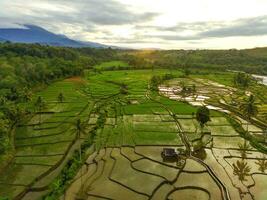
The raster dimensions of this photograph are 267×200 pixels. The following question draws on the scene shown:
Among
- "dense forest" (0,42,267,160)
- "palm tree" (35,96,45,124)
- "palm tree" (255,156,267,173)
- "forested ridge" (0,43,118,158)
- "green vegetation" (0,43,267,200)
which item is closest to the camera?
"green vegetation" (0,43,267,200)

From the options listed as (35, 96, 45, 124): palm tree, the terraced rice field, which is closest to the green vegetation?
the terraced rice field

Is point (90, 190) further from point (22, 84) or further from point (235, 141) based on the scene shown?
point (22, 84)

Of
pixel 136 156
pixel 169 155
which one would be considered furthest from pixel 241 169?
pixel 136 156

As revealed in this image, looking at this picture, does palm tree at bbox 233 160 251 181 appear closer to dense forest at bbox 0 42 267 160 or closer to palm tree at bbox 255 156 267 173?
palm tree at bbox 255 156 267 173

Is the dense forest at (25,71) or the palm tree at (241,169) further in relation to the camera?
the dense forest at (25,71)

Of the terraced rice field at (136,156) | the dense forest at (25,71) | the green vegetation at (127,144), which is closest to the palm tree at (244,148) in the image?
the terraced rice field at (136,156)

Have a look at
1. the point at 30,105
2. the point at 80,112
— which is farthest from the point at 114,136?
the point at 30,105

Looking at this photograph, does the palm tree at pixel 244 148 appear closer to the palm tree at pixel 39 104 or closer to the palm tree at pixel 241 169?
the palm tree at pixel 241 169

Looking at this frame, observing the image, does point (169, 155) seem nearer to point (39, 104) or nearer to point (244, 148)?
point (244, 148)
